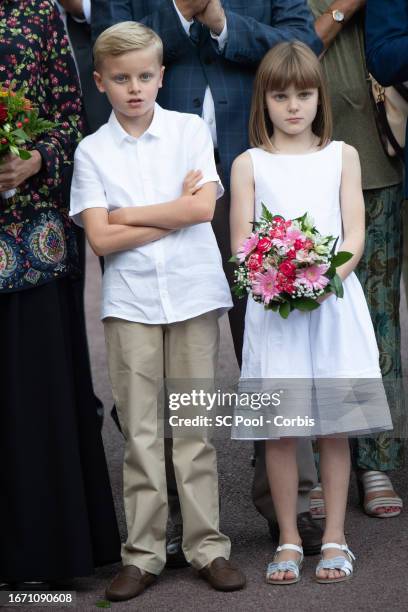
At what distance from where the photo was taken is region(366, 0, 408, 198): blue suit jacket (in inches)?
202

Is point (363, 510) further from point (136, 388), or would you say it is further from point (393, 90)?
point (393, 90)

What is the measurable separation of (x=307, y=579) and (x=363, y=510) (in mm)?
922

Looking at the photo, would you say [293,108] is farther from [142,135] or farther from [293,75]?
[142,135]

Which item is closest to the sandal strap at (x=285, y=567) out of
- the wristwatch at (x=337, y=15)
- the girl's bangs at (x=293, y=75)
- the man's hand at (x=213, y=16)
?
the girl's bangs at (x=293, y=75)

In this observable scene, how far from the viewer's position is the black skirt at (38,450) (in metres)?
4.70

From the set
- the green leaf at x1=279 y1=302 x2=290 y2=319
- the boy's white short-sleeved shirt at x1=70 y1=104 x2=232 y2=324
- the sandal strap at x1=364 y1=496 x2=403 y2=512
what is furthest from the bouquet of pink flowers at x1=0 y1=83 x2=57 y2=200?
the sandal strap at x1=364 y1=496 x2=403 y2=512

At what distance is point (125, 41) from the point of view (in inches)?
182

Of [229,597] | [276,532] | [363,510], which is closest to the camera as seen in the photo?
[229,597]

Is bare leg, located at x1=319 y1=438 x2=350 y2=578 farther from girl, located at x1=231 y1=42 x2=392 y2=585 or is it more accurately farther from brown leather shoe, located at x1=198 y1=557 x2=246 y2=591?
brown leather shoe, located at x1=198 y1=557 x2=246 y2=591

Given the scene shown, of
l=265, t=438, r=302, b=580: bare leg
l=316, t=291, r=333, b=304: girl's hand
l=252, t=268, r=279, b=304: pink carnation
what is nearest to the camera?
l=252, t=268, r=279, b=304: pink carnation

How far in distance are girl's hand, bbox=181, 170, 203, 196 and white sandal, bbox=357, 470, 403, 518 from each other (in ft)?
5.68

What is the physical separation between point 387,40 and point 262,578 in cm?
227

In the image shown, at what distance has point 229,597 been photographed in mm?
4602

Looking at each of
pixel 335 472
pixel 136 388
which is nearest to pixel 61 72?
pixel 136 388
